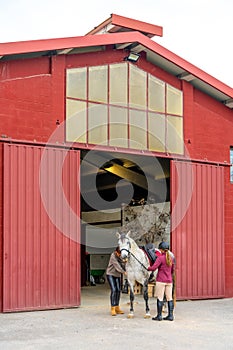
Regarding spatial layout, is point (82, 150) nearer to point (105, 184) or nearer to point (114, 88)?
point (114, 88)

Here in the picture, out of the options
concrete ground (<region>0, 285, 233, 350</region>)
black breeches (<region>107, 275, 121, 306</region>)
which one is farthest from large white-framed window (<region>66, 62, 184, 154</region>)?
concrete ground (<region>0, 285, 233, 350</region>)

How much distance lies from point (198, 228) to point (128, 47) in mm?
5185

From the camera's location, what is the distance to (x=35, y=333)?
10047mm

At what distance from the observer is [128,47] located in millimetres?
14781

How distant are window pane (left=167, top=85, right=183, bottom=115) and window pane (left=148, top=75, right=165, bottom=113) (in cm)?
21

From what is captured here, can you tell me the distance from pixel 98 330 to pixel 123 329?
0.48 meters

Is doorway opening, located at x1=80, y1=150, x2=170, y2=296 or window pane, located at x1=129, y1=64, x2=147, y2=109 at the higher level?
window pane, located at x1=129, y1=64, x2=147, y2=109

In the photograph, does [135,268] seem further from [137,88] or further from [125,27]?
[125,27]

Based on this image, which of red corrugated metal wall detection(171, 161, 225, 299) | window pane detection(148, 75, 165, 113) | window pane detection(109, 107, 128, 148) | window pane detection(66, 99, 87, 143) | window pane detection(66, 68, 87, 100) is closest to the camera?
window pane detection(66, 99, 87, 143)

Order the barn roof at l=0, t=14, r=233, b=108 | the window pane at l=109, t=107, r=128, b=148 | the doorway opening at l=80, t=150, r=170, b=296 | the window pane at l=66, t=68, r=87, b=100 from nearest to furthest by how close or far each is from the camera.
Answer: the barn roof at l=0, t=14, r=233, b=108
the window pane at l=66, t=68, r=87, b=100
the window pane at l=109, t=107, r=128, b=148
the doorway opening at l=80, t=150, r=170, b=296

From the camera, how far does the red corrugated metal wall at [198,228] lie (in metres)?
15.0

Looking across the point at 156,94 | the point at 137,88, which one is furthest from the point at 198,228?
the point at 137,88

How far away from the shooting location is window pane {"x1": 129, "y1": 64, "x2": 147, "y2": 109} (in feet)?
47.9

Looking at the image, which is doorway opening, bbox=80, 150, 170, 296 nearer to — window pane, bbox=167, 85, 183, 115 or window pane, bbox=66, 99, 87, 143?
window pane, bbox=66, 99, 87, 143
